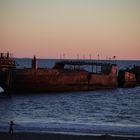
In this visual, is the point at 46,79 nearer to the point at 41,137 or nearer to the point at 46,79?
the point at 46,79

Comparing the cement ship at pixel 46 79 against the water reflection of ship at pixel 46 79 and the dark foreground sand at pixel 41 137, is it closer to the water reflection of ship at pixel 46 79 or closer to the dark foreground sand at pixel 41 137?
the water reflection of ship at pixel 46 79

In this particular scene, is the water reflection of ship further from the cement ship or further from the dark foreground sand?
the dark foreground sand

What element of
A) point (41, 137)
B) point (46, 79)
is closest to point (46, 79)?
point (46, 79)

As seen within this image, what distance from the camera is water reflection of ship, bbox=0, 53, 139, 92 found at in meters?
61.8

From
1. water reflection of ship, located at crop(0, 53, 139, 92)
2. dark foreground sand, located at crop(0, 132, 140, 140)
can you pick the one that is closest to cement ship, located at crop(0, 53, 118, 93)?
water reflection of ship, located at crop(0, 53, 139, 92)

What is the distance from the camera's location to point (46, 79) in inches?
2569

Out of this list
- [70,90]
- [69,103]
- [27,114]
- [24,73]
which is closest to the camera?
[27,114]

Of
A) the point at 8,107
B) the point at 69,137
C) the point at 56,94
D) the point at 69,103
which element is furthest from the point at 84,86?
the point at 69,137

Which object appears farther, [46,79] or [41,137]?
[46,79]

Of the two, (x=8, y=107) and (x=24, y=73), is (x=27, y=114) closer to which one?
(x=8, y=107)

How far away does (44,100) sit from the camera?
58.4 metres

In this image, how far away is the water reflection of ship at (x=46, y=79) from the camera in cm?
6175

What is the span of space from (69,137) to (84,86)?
174ft

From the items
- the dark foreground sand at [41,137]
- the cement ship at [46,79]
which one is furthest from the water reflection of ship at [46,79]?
the dark foreground sand at [41,137]
